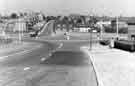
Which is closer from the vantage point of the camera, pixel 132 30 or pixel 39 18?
pixel 132 30

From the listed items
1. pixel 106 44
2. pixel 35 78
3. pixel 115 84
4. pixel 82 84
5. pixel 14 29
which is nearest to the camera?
Result: pixel 115 84

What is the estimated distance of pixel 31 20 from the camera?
12800cm

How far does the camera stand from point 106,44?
39.9 meters

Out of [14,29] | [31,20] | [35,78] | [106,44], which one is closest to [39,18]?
[31,20]

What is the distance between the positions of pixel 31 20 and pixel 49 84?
120 m

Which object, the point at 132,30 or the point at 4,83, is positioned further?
the point at 132,30

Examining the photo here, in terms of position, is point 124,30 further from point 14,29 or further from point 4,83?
point 4,83

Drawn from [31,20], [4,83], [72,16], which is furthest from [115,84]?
[72,16]

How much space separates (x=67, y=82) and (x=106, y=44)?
30.1 metres

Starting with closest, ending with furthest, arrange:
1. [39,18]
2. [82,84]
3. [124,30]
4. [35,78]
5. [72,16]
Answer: [82,84] < [35,78] < [124,30] < [39,18] < [72,16]

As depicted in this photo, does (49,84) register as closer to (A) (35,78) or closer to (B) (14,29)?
(A) (35,78)

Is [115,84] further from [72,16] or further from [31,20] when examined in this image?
[72,16]

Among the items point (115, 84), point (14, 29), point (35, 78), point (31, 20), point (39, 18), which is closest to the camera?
point (115, 84)

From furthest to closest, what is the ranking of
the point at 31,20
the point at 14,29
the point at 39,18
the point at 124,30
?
the point at 39,18, the point at 31,20, the point at 14,29, the point at 124,30
